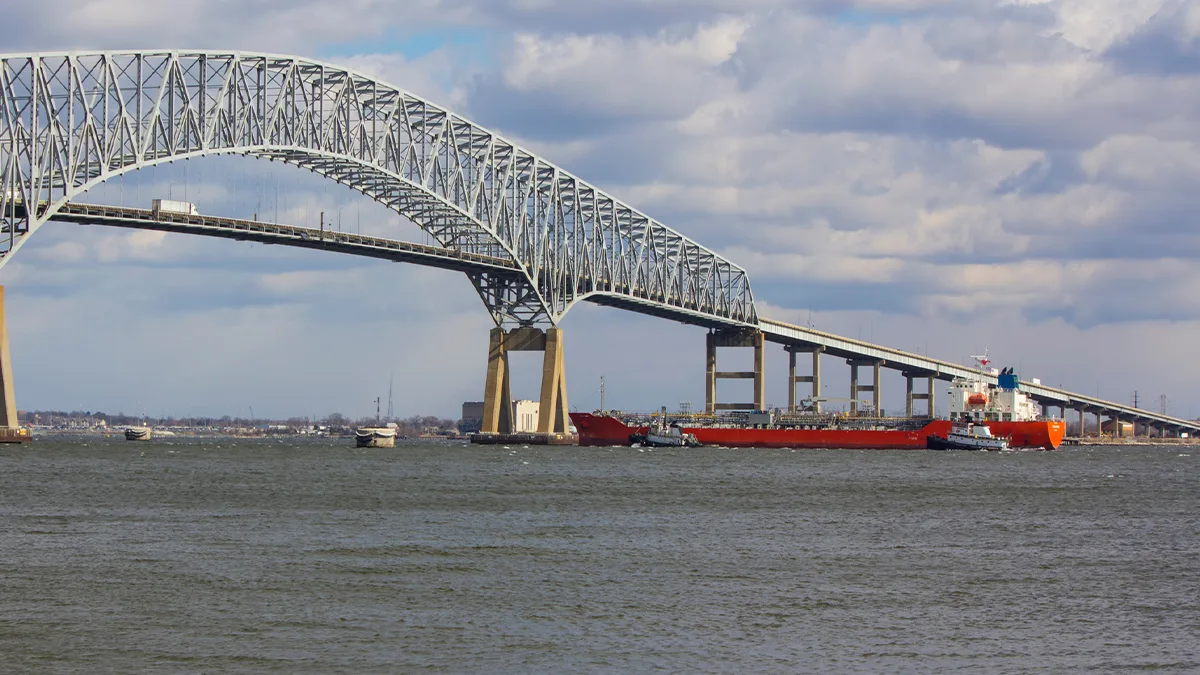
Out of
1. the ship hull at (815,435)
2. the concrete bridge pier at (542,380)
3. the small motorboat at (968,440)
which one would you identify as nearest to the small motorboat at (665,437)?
the ship hull at (815,435)

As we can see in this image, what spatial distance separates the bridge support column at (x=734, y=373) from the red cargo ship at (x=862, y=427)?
71.4 feet

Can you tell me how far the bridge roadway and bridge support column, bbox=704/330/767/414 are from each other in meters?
1.82

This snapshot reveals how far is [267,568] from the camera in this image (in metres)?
35.7

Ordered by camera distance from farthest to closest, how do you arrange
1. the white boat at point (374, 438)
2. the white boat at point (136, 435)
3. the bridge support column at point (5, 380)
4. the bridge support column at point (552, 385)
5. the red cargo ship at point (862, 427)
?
the white boat at point (136, 435)
the white boat at point (374, 438)
the red cargo ship at point (862, 427)
the bridge support column at point (552, 385)
the bridge support column at point (5, 380)

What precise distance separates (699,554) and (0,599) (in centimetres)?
1746

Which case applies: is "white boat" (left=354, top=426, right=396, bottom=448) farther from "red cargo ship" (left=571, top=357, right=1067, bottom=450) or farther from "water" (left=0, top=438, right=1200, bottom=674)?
"water" (left=0, top=438, right=1200, bottom=674)

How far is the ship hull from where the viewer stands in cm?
13162

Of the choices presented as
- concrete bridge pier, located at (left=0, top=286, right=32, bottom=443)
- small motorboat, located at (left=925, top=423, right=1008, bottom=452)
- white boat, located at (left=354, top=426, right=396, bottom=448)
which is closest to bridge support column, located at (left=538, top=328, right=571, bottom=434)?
white boat, located at (left=354, top=426, right=396, bottom=448)

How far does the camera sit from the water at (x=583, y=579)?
2645 centimetres

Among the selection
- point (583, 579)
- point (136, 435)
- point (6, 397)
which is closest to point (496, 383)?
point (6, 397)

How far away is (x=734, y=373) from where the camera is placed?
16275cm

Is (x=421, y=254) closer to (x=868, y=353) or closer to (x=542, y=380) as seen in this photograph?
(x=542, y=380)

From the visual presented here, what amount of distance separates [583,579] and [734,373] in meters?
128

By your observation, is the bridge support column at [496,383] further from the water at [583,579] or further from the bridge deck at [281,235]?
the water at [583,579]
